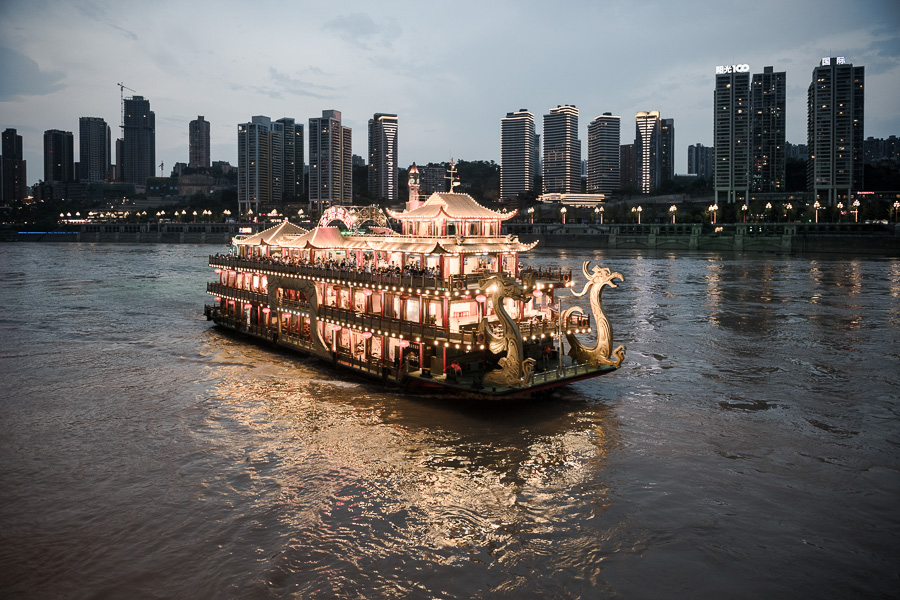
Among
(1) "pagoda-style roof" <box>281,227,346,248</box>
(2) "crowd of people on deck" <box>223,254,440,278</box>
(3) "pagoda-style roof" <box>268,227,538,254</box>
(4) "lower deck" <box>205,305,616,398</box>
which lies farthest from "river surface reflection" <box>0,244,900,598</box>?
(1) "pagoda-style roof" <box>281,227,346,248</box>

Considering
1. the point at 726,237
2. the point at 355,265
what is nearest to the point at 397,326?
the point at 355,265

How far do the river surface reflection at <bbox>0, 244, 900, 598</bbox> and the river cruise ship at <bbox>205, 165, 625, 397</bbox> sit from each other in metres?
1.47

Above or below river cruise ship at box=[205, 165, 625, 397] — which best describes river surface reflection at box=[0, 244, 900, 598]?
below

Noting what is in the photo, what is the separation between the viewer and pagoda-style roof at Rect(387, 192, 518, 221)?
96.3ft

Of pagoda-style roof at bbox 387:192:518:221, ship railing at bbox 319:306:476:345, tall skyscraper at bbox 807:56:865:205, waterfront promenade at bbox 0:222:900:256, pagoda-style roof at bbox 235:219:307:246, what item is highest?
tall skyscraper at bbox 807:56:865:205

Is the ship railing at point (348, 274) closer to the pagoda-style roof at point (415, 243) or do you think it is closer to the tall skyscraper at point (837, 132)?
the pagoda-style roof at point (415, 243)

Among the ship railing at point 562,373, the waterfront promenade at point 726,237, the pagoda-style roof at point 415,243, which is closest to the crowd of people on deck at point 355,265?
the pagoda-style roof at point 415,243

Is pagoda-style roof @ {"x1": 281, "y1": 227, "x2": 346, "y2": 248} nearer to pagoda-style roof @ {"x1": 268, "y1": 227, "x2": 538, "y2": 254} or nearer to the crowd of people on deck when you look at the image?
pagoda-style roof @ {"x1": 268, "y1": 227, "x2": 538, "y2": 254}

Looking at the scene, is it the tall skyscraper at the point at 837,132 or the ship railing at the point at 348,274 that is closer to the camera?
the ship railing at the point at 348,274

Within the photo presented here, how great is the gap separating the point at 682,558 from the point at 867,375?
917 inches

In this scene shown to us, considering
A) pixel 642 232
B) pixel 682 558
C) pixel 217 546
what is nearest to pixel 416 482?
pixel 217 546

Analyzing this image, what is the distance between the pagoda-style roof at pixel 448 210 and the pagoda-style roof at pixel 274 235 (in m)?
12.1

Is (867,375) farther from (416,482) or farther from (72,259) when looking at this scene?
(72,259)

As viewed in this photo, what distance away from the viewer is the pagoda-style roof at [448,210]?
2936 cm
